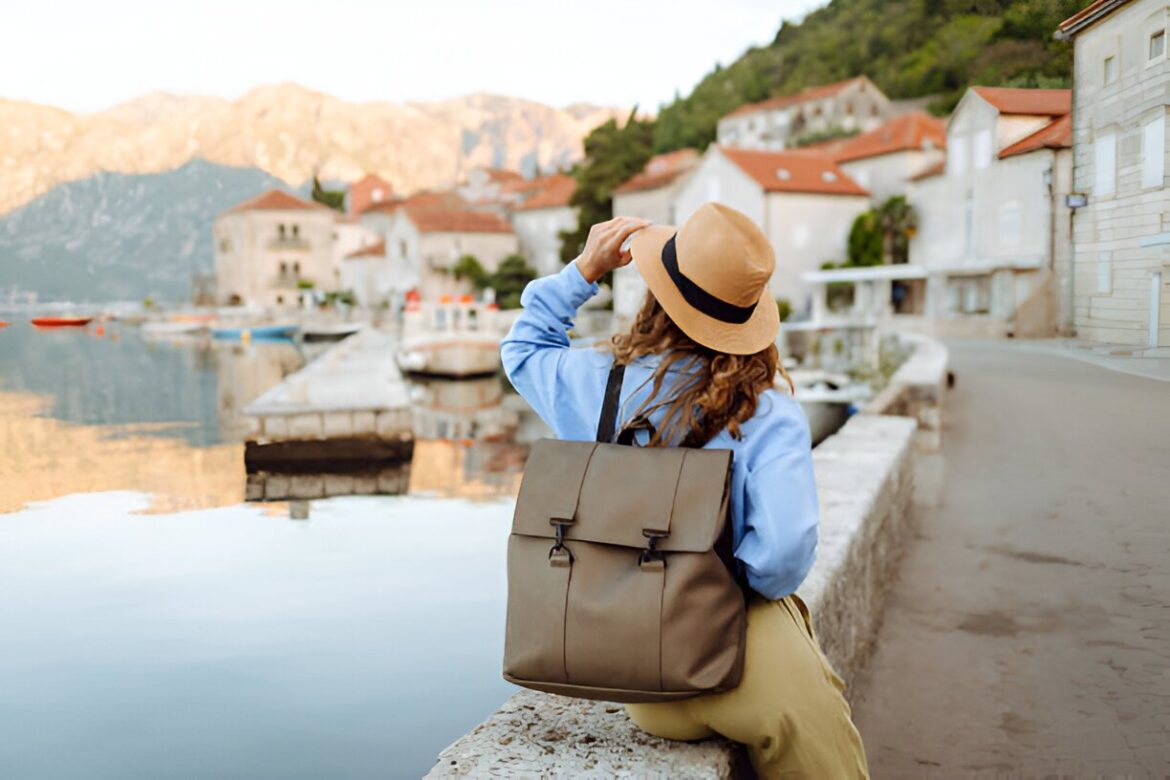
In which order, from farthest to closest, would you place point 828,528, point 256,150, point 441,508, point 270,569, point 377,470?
point 377,470 < point 441,508 < point 256,150 < point 270,569 < point 828,528

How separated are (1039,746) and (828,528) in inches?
30.7

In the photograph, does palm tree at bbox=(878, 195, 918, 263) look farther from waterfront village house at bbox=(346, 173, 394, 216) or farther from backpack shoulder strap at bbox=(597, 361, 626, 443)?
waterfront village house at bbox=(346, 173, 394, 216)

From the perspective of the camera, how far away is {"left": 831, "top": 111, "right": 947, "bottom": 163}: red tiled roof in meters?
7.93

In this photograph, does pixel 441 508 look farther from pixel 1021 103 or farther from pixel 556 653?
pixel 556 653

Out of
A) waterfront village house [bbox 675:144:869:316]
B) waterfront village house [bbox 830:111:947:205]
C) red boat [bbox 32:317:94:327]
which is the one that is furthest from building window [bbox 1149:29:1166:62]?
waterfront village house [bbox 675:144:869:316]

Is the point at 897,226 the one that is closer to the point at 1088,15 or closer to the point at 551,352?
the point at 1088,15

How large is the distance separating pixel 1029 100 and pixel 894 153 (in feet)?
31.1

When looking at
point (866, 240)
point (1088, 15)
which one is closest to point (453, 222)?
point (866, 240)

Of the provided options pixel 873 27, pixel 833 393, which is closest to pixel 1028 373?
pixel 873 27

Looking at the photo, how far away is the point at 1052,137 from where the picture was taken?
260 cm

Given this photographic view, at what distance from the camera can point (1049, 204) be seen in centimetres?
247

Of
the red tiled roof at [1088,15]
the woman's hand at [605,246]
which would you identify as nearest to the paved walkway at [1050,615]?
the red tiled roof at [1088,15]

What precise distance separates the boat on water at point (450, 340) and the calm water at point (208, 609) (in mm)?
17676

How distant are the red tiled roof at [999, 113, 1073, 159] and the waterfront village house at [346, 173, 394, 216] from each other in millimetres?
61667
